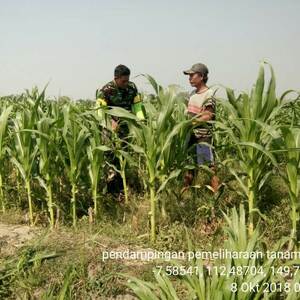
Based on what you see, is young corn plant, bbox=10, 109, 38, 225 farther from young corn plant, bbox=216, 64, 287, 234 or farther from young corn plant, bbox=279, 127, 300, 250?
young corn plant, bbox=279, 127, 300, 250

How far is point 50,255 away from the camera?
319 centimetres

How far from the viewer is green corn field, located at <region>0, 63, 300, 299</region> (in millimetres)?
2998

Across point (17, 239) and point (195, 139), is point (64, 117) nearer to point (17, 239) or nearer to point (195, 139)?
point (17, 239)

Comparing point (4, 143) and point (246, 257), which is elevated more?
point (4, 143)

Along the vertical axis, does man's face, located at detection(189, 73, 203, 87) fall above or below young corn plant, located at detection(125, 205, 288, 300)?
above

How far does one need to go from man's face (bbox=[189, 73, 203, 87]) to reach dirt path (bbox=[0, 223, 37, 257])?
80.3 inches

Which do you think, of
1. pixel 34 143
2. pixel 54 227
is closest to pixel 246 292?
pixel 54 227

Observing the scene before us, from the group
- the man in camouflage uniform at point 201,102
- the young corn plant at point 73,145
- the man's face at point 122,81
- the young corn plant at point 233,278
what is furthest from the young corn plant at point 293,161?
the man's face at point 122,81

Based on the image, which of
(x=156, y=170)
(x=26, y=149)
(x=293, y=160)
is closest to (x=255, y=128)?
Result: (x=293, y=160)

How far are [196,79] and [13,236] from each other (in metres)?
2.23

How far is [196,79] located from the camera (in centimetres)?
433

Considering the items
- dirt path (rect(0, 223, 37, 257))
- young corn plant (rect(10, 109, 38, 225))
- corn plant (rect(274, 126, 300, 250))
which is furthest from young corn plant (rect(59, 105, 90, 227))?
corn plant (rect(274, 126, 300, 250))

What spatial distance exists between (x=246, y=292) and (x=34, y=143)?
8.15 feet

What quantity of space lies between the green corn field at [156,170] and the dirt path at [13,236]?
0.15 m
